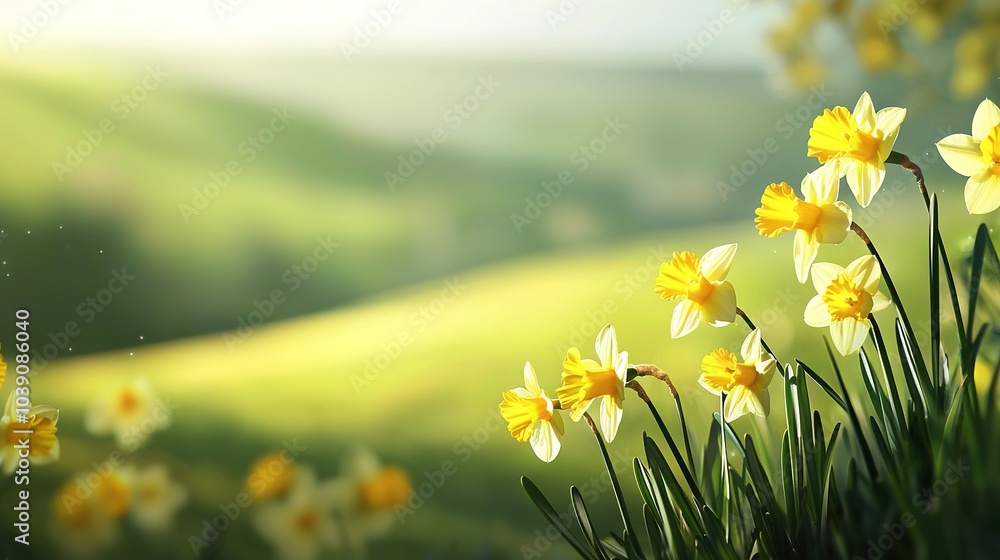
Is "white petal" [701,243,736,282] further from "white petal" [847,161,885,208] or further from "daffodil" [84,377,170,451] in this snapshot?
"daffodil" [84,377,170,451]

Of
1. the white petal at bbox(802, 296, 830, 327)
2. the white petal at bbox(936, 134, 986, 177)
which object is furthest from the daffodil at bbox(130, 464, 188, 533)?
the white petal at bbox(936, 134, 986, 177)

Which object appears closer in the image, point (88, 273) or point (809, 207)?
point (809, 207)

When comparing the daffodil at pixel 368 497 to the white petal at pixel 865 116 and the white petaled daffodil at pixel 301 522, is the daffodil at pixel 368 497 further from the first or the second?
the white petal at pixel 865 116

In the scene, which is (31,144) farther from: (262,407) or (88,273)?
(262,407)

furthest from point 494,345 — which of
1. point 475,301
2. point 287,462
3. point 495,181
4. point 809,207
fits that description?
point 809,207
